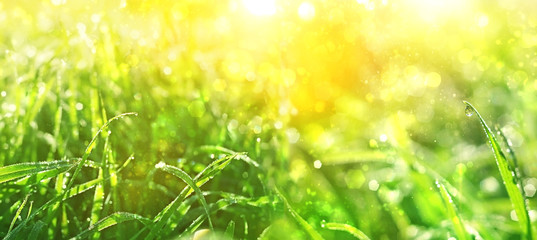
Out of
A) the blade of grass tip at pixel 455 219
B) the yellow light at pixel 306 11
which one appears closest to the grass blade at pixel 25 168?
the blade of grass tip at pixel 455 219

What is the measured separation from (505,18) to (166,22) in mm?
1427

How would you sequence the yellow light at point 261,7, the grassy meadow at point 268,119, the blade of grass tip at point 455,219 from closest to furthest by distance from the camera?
the blade of grass tip at point 455,219 → the grassy meadow at point 268,119 → the yellow light at point 261,7

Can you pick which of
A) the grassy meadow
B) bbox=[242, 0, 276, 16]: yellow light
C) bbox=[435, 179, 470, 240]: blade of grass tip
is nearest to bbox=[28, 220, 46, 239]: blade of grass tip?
the grassy meadow

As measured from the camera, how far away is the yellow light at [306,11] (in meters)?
1.66

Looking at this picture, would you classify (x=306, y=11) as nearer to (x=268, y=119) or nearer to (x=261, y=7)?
(x=261, y=7)

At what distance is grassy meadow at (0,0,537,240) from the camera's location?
819 mm

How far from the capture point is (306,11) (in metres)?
1.69

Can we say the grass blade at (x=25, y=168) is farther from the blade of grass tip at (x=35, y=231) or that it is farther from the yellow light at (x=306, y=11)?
the yellow light at (x=306, y=11)

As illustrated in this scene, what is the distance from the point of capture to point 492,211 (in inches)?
42.4

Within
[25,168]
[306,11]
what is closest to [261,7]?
[306,11]

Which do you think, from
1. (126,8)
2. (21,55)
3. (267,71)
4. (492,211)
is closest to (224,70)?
(267,71)

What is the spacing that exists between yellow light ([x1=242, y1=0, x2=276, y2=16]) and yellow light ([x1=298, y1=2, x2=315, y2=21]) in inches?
3.3

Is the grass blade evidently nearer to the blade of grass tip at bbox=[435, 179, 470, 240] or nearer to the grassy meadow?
the grassy meadow

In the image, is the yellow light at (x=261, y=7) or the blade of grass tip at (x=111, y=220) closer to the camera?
the blade of grass tip at (x=111, y=220)
